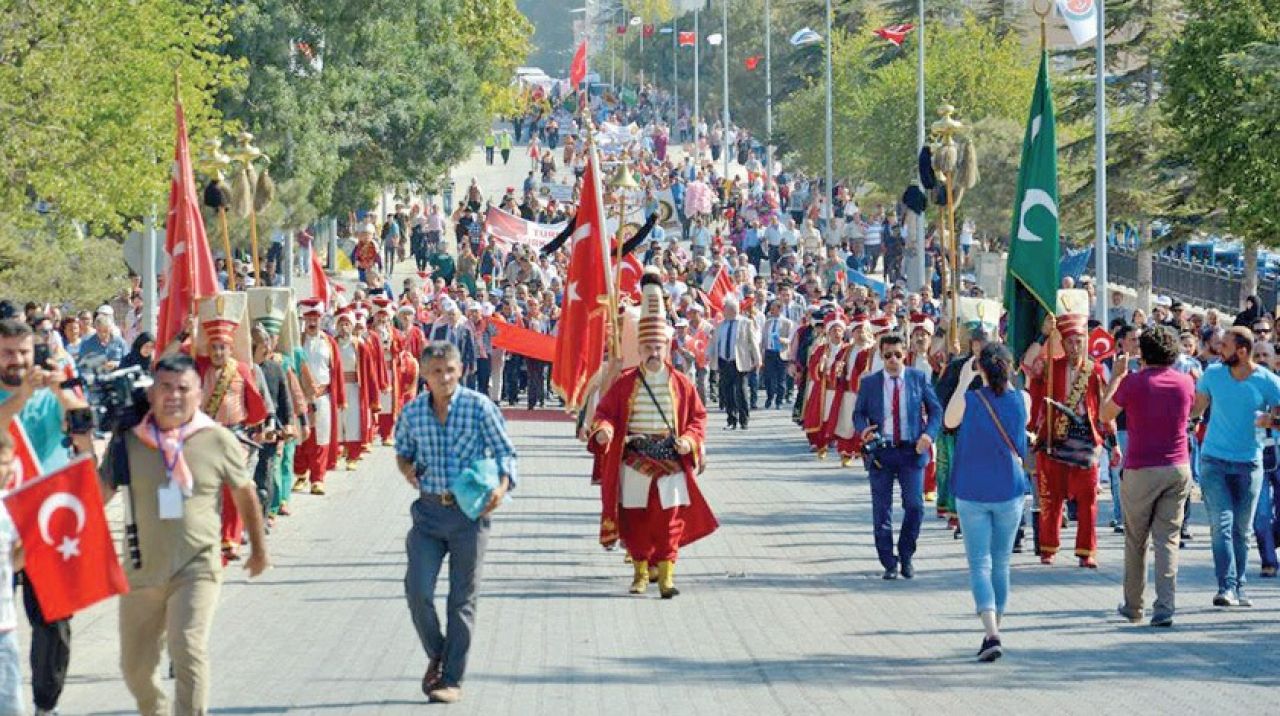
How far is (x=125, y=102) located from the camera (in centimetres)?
3134

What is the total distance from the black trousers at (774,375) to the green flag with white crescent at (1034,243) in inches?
770

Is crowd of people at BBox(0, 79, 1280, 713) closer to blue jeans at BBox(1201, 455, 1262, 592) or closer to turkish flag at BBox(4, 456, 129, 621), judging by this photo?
blue jeans at BBox(1201, 455, 1262, 592)

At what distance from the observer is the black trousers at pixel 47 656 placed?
12000 mm

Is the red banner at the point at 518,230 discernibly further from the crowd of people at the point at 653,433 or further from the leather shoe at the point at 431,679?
the leather shoe at the point at 431,679

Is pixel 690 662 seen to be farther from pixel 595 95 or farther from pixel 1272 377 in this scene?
pixel 595 95

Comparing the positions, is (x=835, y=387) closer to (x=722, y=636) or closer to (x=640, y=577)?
(x=640, y=577)

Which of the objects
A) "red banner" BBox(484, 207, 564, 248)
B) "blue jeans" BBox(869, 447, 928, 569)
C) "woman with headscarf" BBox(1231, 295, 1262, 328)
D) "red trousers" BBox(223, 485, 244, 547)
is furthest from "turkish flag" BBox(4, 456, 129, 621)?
"red banner" BBox(484, 207, 564, 248)

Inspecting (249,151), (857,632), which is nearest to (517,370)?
(249,151)

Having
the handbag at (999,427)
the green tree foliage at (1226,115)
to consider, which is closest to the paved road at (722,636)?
the handbag at (999,427)

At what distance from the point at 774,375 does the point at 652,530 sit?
77.7ft

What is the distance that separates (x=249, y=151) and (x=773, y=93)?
8220 centimetres

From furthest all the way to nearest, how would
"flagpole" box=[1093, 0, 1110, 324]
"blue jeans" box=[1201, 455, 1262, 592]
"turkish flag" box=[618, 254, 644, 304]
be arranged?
"flagpole" box=[1093, 0, 1110, 324]
"turkish flag" box=[618, 254, 644, 304]
"blue jeans" box=[1201, 455, 1262, 592]

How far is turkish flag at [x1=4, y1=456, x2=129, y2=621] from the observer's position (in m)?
10.1

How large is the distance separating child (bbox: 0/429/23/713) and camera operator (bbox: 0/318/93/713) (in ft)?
5.27
